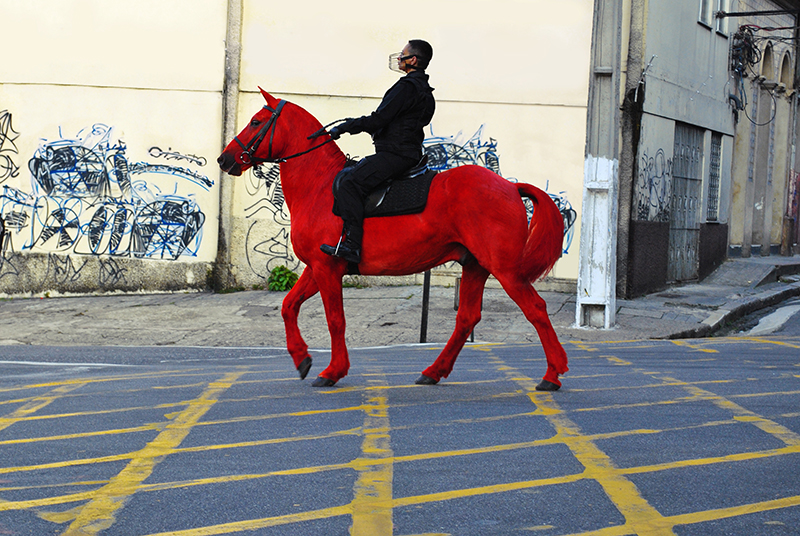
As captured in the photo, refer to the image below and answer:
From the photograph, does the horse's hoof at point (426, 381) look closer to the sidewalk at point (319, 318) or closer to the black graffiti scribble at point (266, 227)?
the sidewalk at point (319, 318)

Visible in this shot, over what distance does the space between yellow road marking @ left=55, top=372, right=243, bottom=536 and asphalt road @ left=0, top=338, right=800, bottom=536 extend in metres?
0.01

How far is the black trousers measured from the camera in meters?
6.40

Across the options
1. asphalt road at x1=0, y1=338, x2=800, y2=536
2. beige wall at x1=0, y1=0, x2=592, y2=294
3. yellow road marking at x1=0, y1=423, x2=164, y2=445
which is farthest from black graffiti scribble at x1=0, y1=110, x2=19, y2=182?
yellow road marking at x1=0, y1=423, x2=164, y2=445

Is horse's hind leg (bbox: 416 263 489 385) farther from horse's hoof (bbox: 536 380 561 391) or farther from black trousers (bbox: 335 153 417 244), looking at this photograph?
black trousers (bbox: 335 153 417 244)

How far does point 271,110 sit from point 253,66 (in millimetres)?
8252

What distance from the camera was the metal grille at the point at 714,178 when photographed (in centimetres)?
1870

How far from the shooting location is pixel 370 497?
3879 millimetres

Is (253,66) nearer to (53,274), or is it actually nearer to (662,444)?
(53,274)

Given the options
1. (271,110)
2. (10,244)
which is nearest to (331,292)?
(271,110)

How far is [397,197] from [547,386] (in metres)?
1.75

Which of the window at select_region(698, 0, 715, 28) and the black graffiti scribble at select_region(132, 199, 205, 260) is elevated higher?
the window at select_region(698, 0, 715, 28)

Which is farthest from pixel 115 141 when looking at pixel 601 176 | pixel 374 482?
pixel 374 482

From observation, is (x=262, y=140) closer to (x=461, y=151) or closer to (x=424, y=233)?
(x=424, y=233)

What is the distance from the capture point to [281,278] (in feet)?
48.3
